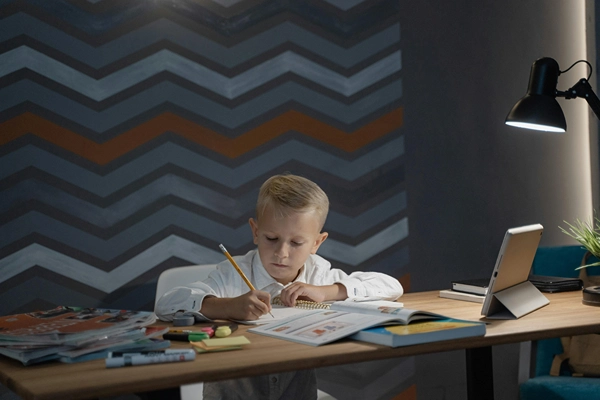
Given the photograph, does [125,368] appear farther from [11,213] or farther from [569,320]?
[11,213]

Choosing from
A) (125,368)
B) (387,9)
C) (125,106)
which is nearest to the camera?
(125,368)

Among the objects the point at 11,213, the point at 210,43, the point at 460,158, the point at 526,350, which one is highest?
the point at 210,43

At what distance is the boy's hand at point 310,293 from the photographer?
1.89 meters

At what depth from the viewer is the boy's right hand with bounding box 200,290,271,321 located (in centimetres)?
169

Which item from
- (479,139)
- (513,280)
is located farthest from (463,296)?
(479,139)

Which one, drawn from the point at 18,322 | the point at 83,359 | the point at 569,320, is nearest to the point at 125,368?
the point at 83,359

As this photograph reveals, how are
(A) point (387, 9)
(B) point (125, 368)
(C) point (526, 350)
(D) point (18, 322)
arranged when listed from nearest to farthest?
(B) point (125, 368), (D) point (18, 322), (C) point (526, 350), (A) point (387, 9)

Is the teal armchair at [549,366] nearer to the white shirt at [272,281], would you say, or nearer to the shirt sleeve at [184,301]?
the white shirt at [272,281]

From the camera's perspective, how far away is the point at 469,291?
2148 mm

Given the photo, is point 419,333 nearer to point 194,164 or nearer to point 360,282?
point 360,282

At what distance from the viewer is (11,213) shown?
8.32ft

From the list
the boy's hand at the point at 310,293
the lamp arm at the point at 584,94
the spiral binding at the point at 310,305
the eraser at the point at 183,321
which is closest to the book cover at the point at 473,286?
the boy's hand at the point at 310,293

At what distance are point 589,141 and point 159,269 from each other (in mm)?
2130

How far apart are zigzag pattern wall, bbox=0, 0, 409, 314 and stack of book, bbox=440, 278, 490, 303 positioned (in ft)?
2.86
